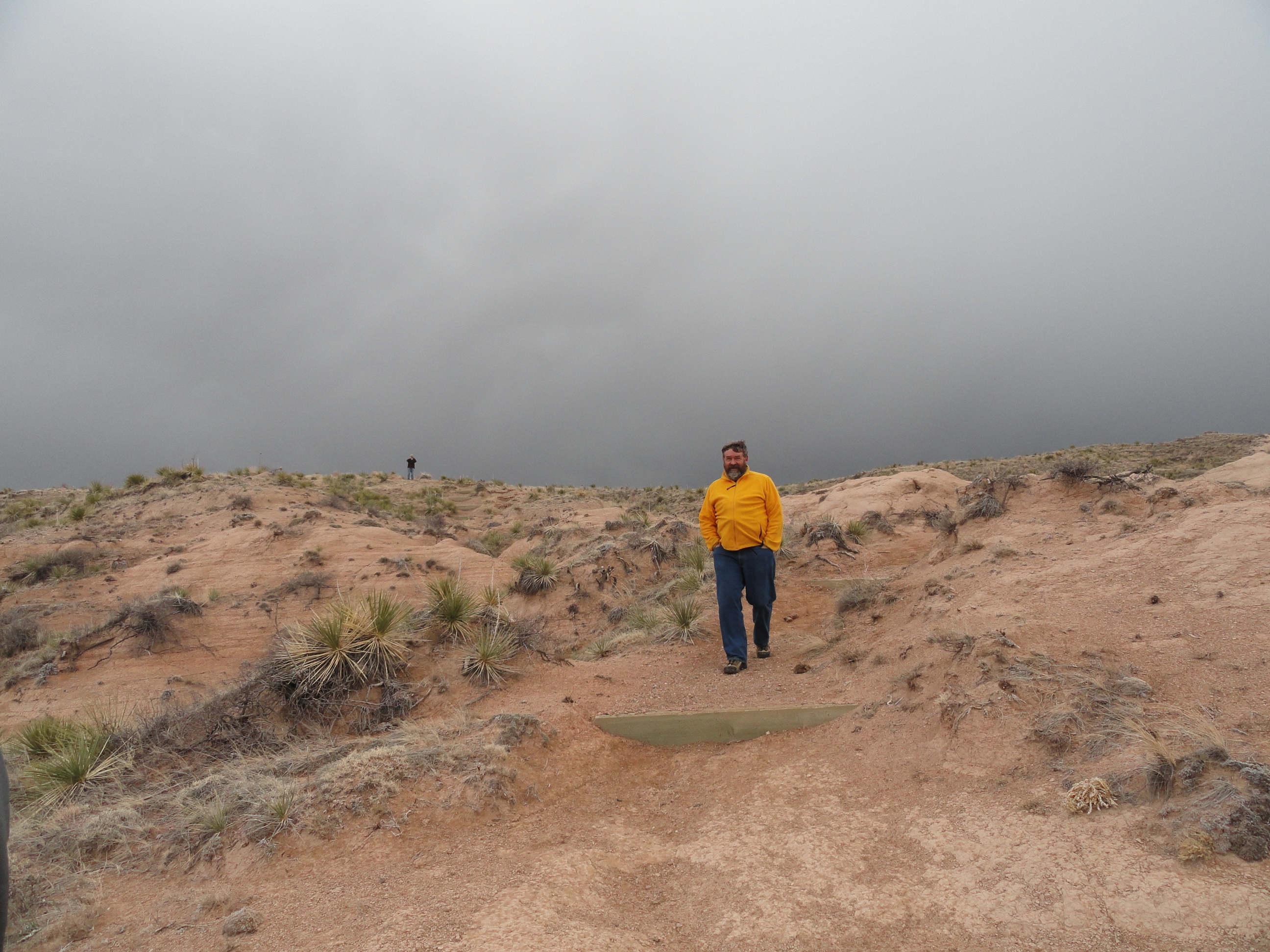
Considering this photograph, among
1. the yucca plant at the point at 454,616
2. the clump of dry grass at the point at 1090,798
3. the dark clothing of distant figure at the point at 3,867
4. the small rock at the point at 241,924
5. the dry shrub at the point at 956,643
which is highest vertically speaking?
the dark clothing of distant figure at the point at 3,867

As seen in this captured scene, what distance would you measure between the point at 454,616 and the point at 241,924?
4696mm

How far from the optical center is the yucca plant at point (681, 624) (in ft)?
29.0

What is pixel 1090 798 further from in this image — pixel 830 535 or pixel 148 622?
pixel 148 622

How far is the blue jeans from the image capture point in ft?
23.8

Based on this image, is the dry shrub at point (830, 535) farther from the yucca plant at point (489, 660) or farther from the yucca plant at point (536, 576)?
the yucca plant at point (489, 660)

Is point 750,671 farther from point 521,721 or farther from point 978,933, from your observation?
point 978,933

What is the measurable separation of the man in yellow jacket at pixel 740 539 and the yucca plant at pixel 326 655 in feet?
12.7

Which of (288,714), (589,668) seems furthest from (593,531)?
(288,714)

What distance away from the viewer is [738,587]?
7.38 m

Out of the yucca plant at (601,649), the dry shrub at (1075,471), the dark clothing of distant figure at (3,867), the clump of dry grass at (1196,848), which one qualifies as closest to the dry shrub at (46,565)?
the yucca plant at (601,649)

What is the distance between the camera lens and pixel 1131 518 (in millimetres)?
8047

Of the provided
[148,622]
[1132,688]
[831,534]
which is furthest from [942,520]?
[148,622]

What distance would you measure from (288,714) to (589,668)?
10.5 ft

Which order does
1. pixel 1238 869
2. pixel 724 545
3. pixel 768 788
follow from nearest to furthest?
pixel 1238 869, pixel 768 788, pixel 724 545
